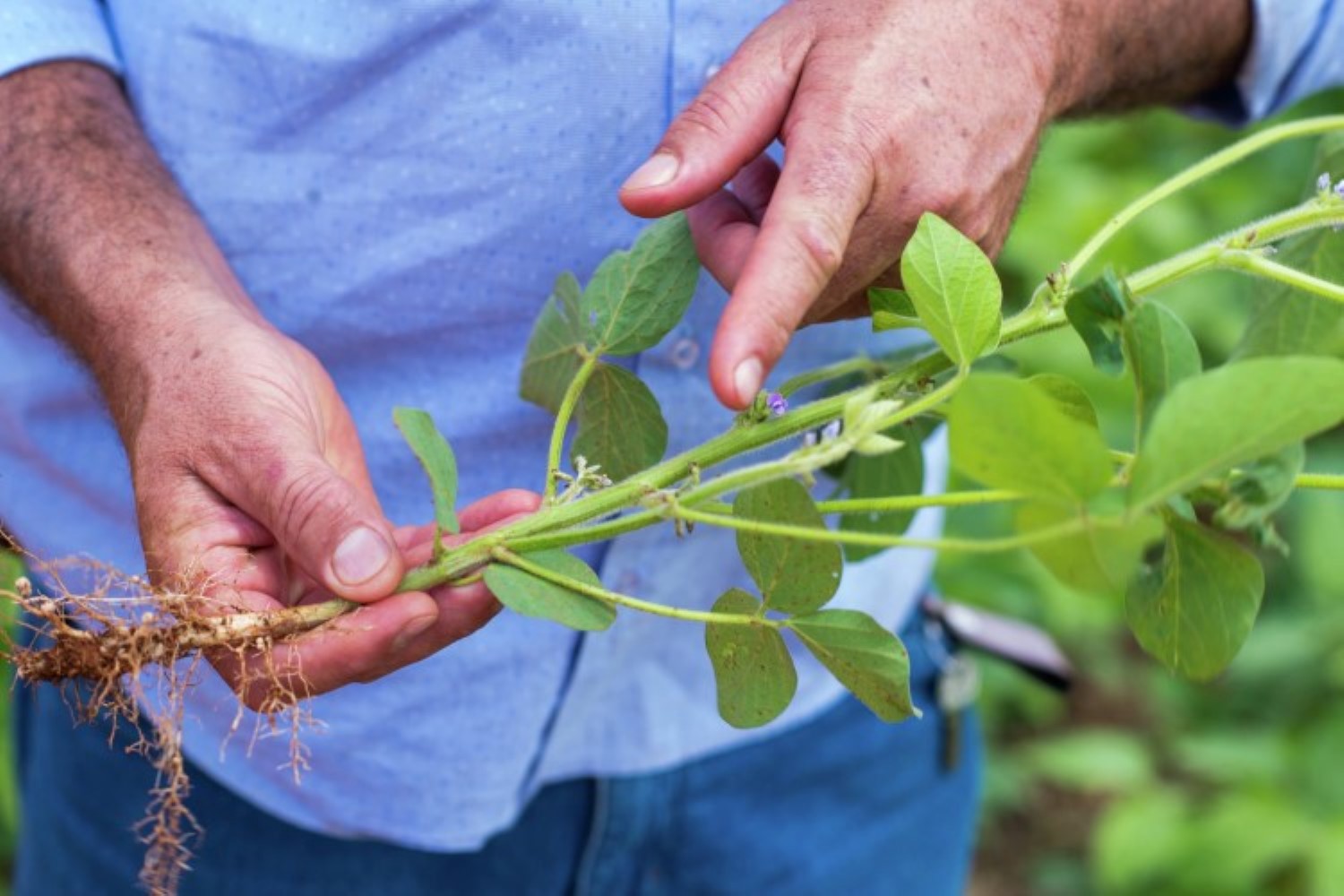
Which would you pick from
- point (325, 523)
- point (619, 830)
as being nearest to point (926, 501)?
point (325, 523)

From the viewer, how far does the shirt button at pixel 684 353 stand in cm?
90

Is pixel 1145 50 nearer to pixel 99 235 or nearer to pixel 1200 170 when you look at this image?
pixel 1200 170

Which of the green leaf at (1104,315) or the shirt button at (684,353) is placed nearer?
the green leaf at (1104,315)

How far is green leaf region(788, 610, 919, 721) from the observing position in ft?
2.01

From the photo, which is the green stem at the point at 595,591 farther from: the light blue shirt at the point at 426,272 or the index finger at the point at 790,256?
the light blue shirt at the point at 426,272

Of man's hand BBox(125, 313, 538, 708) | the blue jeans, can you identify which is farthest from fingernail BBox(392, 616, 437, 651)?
the blue jeans

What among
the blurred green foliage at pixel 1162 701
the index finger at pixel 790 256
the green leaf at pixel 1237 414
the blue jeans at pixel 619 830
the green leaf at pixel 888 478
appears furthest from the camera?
the blurred green foliage at pixel 1162 701

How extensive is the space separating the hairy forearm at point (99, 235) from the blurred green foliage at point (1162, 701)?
1.31 m

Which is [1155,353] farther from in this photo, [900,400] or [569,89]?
[569,89]

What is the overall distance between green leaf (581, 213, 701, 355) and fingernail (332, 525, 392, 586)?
15 centimetres

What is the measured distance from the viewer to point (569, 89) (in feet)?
2.85

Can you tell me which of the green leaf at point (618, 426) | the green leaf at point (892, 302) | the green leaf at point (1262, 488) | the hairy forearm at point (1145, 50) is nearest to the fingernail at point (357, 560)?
the green leaf at point (618, 426)

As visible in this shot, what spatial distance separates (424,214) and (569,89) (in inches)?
4.6

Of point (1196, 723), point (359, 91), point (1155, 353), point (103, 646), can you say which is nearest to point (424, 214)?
point (359, 91)
